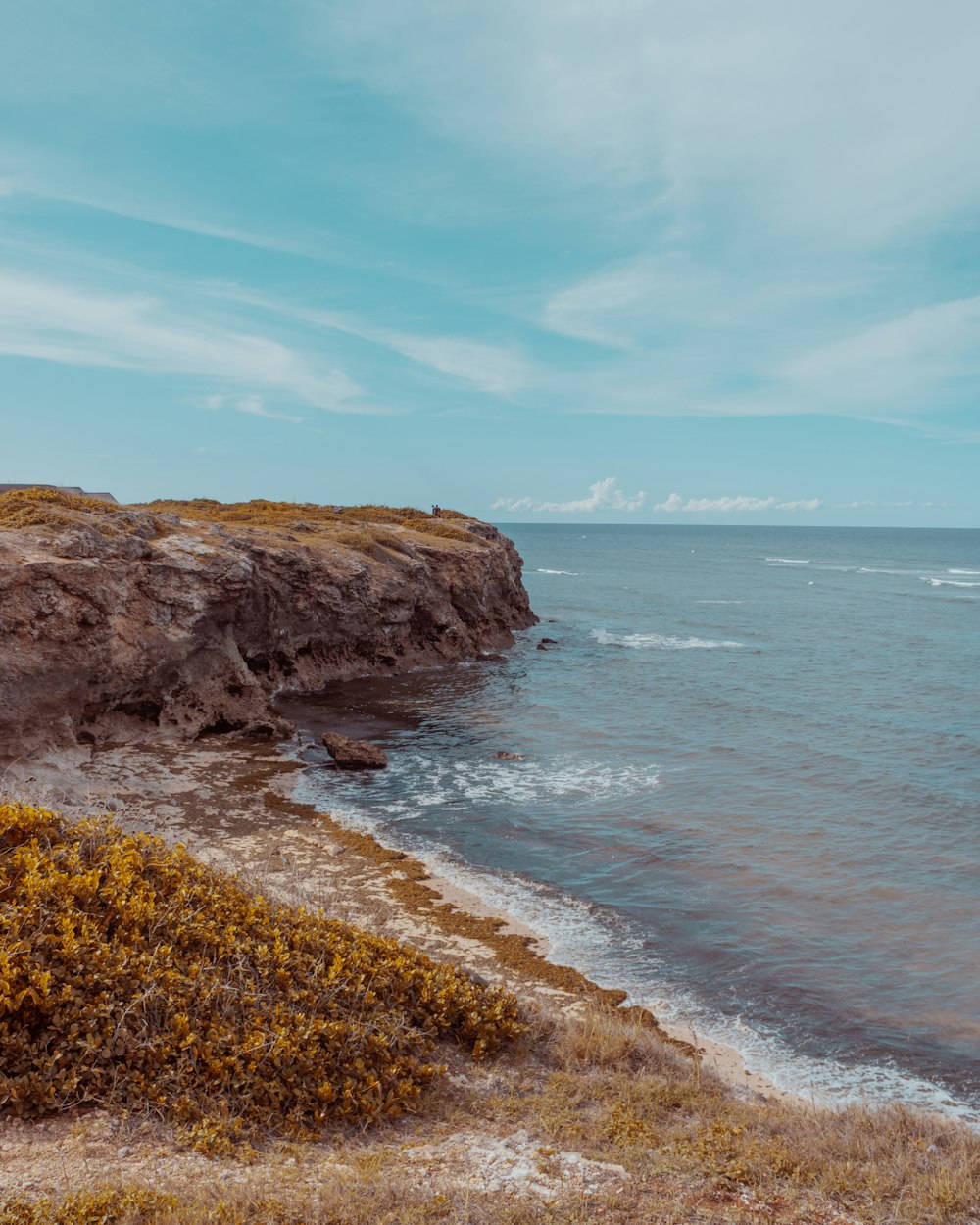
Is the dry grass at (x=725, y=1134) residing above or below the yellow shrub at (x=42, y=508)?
below

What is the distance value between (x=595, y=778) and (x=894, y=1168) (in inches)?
668

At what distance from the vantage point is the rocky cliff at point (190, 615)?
21.8 meters

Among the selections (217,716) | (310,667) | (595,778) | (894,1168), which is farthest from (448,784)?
(894,1168)

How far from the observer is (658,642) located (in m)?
52.2

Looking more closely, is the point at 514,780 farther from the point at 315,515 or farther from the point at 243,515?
the point at 315,515

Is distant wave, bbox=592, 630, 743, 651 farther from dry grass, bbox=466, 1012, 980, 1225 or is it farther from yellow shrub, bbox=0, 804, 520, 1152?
yellow shrub, bbox=0, 804, 520, 1152

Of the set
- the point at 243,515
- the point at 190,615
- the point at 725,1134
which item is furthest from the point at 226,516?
the point at 725,1134

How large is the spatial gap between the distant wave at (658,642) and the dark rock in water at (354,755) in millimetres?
27083

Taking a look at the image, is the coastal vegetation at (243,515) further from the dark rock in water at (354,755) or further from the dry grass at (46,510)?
the dark rock in water at (354,755)

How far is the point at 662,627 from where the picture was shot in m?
59.6

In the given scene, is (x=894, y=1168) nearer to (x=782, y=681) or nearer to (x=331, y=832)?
(x=331, y=832)

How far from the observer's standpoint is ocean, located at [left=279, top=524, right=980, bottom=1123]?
12953 mm

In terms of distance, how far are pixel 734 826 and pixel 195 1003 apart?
15425mm

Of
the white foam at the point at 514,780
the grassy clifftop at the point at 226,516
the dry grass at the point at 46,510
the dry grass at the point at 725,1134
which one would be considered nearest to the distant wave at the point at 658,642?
the grassy clifftop at the point at 226,516
